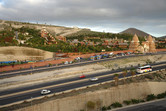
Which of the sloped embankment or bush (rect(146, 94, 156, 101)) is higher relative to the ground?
the sloped embankment

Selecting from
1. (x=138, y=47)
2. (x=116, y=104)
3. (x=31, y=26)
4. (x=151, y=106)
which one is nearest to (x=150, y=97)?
(x=151, y=106)

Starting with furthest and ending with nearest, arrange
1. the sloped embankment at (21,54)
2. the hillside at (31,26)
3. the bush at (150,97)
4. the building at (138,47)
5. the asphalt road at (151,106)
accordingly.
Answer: the hillside at (31,26) → the building at (138,47) → the sloped embankment at (21,54) → the bush at (150,97) → the asphalt road at (151,106)

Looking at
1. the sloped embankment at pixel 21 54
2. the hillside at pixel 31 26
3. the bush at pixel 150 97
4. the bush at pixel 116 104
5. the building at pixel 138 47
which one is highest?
the hillside at pixel 31 26

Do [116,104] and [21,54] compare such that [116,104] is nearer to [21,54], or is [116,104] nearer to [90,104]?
[90,104]

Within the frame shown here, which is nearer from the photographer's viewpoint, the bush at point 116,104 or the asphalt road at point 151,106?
the asphalt road at point 151,106

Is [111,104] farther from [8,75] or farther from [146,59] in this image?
[146,59]

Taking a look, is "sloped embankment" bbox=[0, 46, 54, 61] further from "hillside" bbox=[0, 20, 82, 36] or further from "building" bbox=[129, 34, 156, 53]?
"building" bbox=[129, 34, 156, 53]

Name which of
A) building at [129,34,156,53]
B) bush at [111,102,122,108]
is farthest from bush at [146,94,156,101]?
building at [129,34,156,53]

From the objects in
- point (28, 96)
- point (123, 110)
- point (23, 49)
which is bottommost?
point (123, 110)

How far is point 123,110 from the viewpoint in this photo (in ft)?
62.5

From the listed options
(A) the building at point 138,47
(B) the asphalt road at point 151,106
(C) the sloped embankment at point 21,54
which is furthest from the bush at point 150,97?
(A) the building at point 138,47

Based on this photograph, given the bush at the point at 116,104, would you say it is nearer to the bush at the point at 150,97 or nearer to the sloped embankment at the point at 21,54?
the bush at the point at 150,97

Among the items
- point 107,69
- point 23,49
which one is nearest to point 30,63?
point 23,49

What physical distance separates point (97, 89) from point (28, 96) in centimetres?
1121
